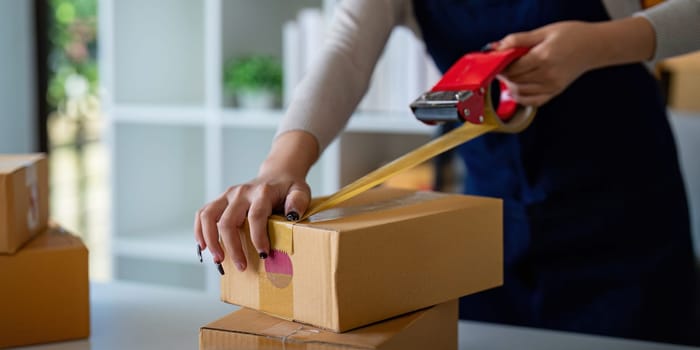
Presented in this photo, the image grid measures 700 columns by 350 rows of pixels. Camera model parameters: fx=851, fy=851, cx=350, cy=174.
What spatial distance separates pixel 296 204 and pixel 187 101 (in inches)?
76.5

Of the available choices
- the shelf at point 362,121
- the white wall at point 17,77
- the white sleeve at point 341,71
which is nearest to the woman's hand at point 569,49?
the white sleeve at point 341,71

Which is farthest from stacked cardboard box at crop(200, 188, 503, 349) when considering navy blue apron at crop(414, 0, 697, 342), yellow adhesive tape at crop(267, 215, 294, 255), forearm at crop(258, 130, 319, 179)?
navy blue apron at crop(414, 0, 697, 342)

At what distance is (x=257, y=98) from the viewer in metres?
2.46

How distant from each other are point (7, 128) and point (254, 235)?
2.21 metres

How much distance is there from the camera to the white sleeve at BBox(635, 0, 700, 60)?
105cm

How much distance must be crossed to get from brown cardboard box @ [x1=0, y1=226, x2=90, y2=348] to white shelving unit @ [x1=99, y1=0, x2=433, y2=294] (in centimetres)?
133

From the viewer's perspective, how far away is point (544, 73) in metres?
1.04

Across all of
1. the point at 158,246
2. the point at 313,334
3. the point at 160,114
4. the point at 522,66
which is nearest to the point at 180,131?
the point at 160,114

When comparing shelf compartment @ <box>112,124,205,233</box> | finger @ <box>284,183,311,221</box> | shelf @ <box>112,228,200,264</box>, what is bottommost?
shelf @ <box>112,228,200,264</box>

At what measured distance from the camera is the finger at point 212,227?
2.95ft

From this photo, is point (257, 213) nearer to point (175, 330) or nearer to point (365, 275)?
point (365, 275)

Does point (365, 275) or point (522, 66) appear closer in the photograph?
point (365, 275)

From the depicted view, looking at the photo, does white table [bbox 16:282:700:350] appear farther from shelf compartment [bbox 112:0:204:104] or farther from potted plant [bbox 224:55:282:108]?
shelf compartment [bbox 112:0:204:104]

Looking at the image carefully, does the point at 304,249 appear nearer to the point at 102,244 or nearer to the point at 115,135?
the point at 115,135
